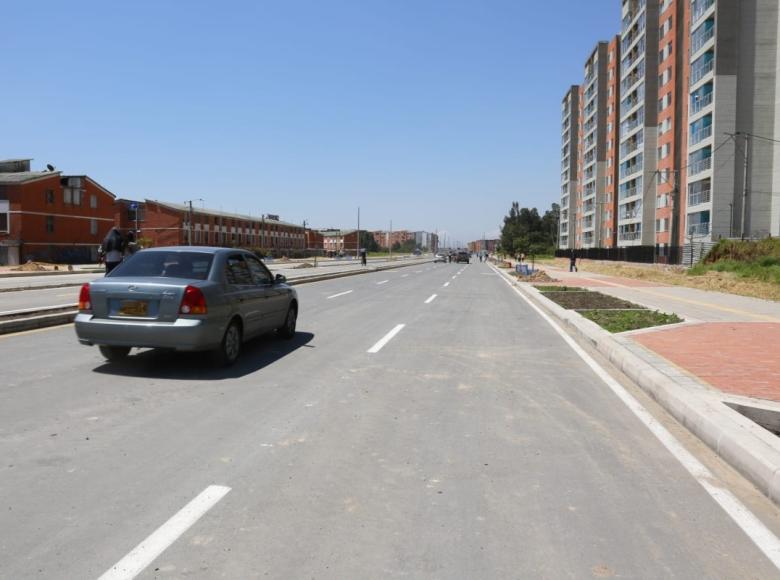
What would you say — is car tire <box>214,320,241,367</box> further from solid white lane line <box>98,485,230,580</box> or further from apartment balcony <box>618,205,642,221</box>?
apartment balcony <box>618,205,642,221</box>

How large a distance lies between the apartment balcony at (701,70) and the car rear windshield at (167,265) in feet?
160

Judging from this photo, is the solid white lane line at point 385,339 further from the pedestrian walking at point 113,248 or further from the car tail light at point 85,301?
the pedestrian walking at point 113,248

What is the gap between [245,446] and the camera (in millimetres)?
4648

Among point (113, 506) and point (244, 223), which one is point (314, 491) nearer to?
point (113, 506)

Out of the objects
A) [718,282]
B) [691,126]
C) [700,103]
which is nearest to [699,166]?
[691,126]

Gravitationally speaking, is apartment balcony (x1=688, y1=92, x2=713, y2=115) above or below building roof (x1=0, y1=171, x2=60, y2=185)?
above

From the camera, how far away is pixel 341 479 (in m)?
4.03

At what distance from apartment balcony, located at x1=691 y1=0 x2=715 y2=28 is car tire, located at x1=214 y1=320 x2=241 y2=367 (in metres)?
51.1

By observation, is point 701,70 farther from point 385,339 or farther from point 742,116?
point 385,339

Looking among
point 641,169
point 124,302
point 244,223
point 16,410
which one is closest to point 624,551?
point 16,410

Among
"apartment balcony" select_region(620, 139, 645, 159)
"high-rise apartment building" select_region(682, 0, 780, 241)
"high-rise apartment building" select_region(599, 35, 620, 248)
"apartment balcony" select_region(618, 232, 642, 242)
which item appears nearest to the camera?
"high-rise apartment building" select_region(682, 0, 780, 241)

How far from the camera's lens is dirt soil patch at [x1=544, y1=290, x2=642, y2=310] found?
52.0 feet

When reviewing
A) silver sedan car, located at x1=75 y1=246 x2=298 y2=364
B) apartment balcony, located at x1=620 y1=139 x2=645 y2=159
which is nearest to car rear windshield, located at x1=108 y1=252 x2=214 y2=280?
silver sedan car, located at x1=75 y1=246 x2=298 y2=364

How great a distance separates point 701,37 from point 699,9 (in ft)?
8.12
